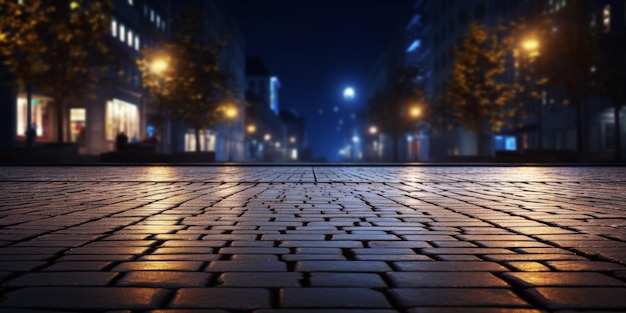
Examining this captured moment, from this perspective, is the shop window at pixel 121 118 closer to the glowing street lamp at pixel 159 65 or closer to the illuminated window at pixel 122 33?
the illuminated window at pixel 122 33

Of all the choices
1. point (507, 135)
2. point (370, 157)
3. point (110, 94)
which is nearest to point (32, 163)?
point (110, 94)

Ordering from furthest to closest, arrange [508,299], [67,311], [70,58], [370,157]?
[370,157] < [70,58] < [508,299] < [67,311]

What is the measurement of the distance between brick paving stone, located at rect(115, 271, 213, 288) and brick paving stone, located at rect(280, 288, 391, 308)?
0.52 metres

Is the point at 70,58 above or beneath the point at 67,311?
above

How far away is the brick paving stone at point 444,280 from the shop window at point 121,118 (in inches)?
1595

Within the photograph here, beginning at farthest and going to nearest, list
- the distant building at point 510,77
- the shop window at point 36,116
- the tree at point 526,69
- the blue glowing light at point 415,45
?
the blue glowing light at point 415,45 < the distant building at point 510,77 < the tree at point 526,69 < the shop window at point 36,116

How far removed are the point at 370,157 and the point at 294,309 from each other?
111494mm

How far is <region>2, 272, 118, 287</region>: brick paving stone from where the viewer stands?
11.3ft

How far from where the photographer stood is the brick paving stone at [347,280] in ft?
11.3

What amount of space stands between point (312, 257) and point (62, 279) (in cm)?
149

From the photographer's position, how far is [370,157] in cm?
11400

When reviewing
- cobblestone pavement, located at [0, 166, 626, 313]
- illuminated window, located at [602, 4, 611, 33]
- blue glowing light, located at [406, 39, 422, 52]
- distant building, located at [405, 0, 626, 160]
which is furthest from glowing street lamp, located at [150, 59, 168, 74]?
blue glowing light, located at [406, 39, 422, 52]

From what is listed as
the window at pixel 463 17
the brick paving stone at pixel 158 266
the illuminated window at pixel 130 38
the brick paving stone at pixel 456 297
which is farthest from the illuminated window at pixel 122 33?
the brick paving stone at pixel 456 297

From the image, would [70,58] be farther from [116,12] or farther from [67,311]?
[67,311]
